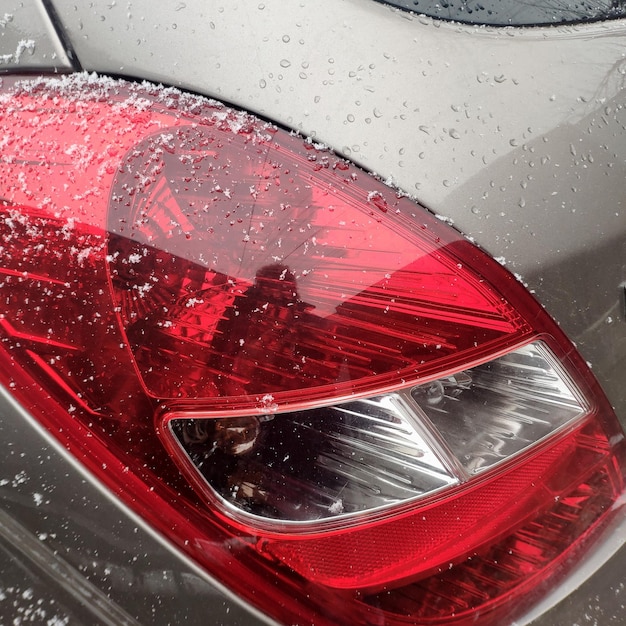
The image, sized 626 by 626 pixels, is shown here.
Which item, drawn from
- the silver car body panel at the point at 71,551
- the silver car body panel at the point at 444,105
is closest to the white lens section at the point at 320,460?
the silver car body panel at the point at 71,551

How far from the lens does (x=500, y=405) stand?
0.94 m

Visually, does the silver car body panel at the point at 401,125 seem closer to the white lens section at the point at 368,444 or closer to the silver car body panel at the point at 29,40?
the silver car body panel at the point at 29,40

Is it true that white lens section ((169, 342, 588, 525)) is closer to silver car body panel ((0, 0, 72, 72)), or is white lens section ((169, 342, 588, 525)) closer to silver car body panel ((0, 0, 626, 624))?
silver car body panel ((0, 0, 626, 624))

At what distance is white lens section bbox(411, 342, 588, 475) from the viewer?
905mm

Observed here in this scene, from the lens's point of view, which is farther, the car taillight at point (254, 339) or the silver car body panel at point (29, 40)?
the silver car body panel at point (29, 40)

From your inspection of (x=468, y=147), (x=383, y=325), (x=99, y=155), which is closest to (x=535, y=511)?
(x=383, y=325)

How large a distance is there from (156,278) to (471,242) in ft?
1.70

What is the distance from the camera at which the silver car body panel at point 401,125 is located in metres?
0.90

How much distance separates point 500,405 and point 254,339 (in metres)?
0.44

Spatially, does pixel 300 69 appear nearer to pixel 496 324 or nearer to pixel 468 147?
pixel 468 147

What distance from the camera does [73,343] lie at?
2.92 ft

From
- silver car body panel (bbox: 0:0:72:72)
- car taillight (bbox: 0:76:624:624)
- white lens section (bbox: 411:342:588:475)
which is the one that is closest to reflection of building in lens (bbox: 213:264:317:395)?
car taillight (bbox: 0:76:624:624)

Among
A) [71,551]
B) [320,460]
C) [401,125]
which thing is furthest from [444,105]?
[71,551]

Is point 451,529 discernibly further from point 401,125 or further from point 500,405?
point 401,125
